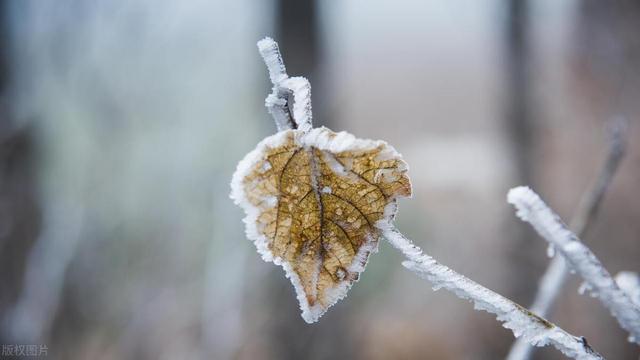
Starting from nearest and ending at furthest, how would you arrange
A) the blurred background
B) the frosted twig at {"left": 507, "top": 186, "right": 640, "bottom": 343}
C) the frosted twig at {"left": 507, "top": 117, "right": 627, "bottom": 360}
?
1. the frosted twig at {"left": 507, "top": 186, "right": 640, "bottom": 343}
2. the frosted twig at {"left": 507, "top": 117, "right": 627, "bottom": 360}
3. the blurred background

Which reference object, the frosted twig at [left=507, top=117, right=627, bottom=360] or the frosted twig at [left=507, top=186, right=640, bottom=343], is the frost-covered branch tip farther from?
the frosted twig at [left=507, top=117, right=627, bottom=360]

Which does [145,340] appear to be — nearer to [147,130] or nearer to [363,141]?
[147,130]

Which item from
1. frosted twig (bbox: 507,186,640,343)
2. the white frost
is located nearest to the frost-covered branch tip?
frosted twig (bbox: 507,186,640,343)

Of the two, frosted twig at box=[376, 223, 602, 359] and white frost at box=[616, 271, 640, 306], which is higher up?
frosted twig at box=[376, 223, 602, 359]

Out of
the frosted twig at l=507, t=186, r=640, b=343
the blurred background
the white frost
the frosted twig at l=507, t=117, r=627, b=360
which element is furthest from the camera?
the blurred background

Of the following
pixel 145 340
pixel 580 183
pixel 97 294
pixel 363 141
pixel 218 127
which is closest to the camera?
pixel 363 141

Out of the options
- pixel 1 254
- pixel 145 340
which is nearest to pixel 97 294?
pixel 145 340

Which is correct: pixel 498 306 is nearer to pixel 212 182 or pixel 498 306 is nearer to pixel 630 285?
pixel 630 285
